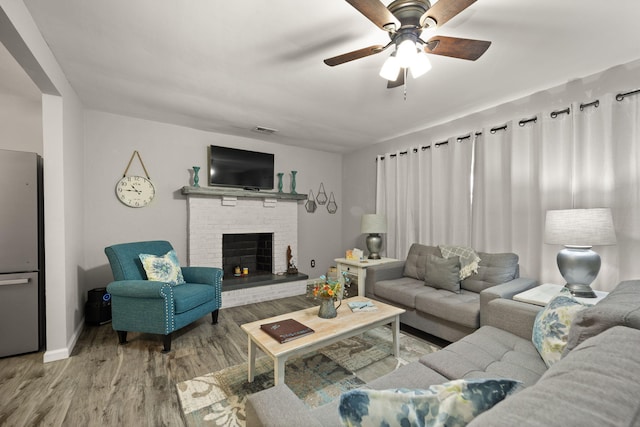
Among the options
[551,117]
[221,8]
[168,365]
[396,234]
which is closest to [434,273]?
[396,234]

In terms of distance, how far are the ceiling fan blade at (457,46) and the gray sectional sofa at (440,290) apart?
1750 millimetres

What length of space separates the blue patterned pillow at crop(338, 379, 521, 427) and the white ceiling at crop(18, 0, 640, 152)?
6.21ft

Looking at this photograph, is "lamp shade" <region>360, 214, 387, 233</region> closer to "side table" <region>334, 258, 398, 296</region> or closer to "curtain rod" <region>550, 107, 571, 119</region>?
"side table" <region>334, 258, 398, 296</region>

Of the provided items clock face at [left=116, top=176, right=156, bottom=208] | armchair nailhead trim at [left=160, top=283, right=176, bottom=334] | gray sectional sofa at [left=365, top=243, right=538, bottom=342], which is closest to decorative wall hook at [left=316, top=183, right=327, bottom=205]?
gray sectional sofa at [left=365, top=243, right=538, bottom=342]

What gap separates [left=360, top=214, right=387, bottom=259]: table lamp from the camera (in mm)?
4035

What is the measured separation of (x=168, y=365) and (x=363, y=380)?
1.56 meters

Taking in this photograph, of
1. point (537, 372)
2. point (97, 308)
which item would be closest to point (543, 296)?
point (537, 372)

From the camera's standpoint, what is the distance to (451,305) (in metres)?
2.49

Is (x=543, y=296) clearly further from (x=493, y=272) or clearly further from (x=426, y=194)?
(x=426, y=194)

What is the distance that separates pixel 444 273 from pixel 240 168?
302 cm

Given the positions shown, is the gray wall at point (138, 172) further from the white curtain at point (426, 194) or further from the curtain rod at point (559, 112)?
the curtain rod at point (559, 112)

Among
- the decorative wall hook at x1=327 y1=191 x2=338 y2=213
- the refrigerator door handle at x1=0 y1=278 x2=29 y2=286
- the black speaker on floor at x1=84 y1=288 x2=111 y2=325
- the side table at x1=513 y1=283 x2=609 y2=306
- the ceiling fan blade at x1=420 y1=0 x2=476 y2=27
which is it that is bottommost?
the black speaker on floor at x1=84 y1=288 x2=111 y2=325

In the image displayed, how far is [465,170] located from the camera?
11.1 feet

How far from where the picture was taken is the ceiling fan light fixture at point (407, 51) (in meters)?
1.52
